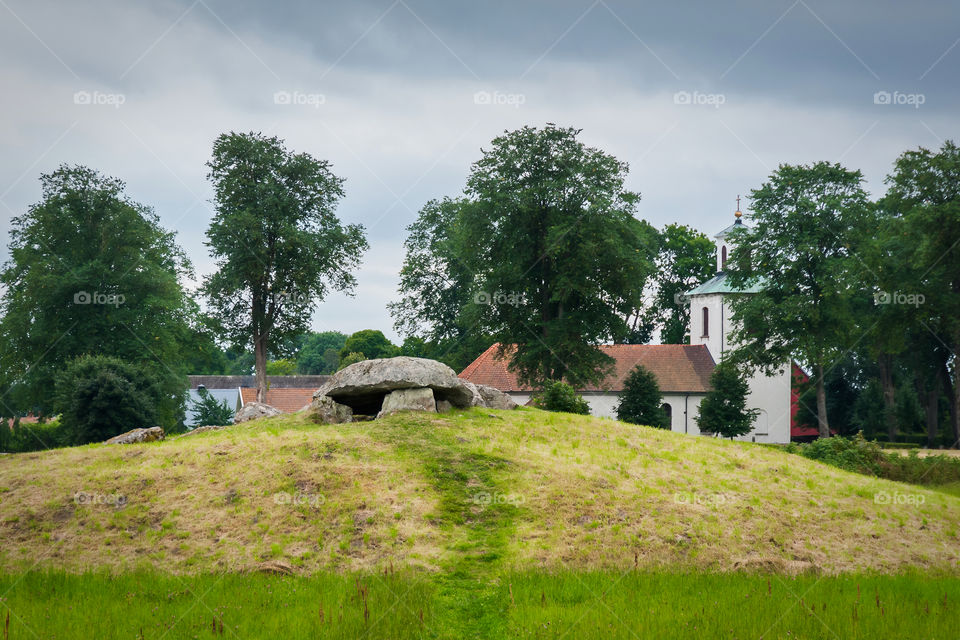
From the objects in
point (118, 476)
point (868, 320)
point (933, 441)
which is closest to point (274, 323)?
point (118, 476)

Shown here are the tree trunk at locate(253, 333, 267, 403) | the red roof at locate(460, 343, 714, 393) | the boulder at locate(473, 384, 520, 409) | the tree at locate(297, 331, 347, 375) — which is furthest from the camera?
the tree at locate(297, 331, 347, 375)

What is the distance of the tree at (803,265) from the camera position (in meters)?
36.2

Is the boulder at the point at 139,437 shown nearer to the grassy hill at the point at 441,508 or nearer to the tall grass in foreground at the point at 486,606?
the grassy hill at the point at 441,508

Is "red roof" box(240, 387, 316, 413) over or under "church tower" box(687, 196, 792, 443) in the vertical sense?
under

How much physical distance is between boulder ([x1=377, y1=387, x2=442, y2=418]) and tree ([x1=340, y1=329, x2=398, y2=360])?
55.8m

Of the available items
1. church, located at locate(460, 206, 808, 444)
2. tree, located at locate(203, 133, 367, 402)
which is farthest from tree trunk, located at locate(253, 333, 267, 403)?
church, located at locate(460, 206, 808, 444)

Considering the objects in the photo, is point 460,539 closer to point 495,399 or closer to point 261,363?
point 495,399

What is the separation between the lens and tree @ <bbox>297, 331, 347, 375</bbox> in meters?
113

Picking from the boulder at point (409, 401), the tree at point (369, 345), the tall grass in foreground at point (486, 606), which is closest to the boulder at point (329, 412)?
the boulder at point (409, 401)

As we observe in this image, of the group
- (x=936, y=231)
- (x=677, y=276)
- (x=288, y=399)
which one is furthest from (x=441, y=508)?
(x=677, y=276)

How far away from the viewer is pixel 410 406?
20250mm

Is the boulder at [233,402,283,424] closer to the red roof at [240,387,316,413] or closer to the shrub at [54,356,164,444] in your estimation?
the shrub at [54,356,164,444]

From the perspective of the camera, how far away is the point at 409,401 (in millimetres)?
20359

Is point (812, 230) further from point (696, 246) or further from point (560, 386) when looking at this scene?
point (696, 246)
